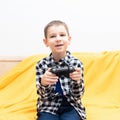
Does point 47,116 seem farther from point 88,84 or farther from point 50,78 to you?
point 88,84

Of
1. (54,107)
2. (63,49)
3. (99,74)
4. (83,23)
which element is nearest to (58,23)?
(63,49)

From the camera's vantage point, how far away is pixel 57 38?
1.37 meters

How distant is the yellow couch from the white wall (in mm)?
182

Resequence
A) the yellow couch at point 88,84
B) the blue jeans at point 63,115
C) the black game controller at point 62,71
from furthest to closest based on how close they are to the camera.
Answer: the yellow couch at point 88,84
the blue jeans at point 63,115
the black game controller at point 62,71

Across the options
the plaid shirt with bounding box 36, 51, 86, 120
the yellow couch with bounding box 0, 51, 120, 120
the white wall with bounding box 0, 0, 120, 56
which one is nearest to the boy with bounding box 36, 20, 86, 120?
the plaid shirt with bounding box 36, 51, 86, 120

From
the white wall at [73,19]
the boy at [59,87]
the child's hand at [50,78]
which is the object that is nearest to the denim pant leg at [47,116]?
the boy at [59,87]

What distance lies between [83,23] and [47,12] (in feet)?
0.91

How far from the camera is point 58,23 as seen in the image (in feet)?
4.60

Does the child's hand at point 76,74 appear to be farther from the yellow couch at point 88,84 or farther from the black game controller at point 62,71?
the yellow couch at point 88,84

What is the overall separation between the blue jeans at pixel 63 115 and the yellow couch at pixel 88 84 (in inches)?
10.0

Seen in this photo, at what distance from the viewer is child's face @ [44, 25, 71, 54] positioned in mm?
1373

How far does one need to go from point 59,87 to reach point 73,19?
81cm

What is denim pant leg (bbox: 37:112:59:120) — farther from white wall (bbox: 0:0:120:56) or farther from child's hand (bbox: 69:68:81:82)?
white wall (bbox: 0:0:120:56)

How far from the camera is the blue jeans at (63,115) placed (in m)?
1.36
